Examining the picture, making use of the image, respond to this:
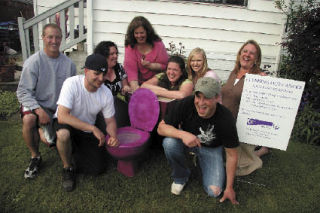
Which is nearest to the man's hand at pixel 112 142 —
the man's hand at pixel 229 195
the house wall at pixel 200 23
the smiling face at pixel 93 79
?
the smiling face at pixel 93 79

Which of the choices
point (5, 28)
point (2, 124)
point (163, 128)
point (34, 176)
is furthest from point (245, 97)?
point (5, 28)

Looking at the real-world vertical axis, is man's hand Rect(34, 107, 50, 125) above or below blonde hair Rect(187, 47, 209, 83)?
below

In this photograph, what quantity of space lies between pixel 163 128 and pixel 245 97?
888 millimetres

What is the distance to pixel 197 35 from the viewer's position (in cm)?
516

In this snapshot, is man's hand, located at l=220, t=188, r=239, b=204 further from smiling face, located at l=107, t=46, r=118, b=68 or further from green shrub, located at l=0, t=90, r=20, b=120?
green shrub, located at l=0, t=90, r=20, b=120

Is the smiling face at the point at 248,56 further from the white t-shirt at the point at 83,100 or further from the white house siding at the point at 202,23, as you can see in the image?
the white house siding at the point at 202,23

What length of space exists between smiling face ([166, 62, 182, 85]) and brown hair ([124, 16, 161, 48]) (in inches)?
29.4

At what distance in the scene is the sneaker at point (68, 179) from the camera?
2361 millimetres

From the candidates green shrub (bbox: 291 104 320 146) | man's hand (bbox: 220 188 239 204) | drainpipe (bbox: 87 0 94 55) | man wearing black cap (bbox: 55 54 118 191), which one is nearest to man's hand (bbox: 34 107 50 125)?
man wearing black cap (bbox: 55 54 118 191)

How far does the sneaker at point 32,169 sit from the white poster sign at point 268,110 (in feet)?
7.38

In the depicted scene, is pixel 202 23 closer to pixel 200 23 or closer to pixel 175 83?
pixel 200 23

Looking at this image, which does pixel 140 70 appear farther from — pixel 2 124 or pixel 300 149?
Result: pixel 300 149

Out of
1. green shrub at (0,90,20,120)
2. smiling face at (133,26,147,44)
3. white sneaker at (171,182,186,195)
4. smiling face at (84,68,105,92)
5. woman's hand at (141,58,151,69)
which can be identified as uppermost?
smiling face at (133,26,147,44)

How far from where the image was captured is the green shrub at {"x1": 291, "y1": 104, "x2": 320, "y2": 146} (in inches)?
141
